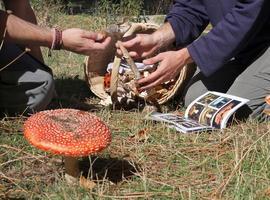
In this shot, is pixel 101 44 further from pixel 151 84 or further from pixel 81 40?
pixel 151 84

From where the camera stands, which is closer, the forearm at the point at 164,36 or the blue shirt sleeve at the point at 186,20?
the forearm at the point at 164,36

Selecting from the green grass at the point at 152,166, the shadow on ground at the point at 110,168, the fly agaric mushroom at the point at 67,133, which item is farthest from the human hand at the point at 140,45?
the fly agaric mushroom at the point at 67,133

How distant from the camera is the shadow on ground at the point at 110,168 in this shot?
2.02 meters

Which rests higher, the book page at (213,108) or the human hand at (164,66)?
the human hand at (164,66)

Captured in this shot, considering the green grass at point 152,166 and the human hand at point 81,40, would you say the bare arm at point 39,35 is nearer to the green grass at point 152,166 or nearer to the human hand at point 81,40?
the human hand at point 81,40

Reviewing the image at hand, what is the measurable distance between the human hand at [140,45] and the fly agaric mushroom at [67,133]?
0.93m

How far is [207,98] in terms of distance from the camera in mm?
2820

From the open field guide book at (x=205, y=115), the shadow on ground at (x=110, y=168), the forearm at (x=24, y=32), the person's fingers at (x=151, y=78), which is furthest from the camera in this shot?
the person's fingers at (x=151, y=78)

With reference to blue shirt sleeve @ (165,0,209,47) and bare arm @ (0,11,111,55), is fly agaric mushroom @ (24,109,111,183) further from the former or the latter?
blue shirt sleeve @ (165,0,209,47)

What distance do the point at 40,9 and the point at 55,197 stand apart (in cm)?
448

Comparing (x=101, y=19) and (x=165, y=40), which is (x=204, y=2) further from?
(x=101, y=19)

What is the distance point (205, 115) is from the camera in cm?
266

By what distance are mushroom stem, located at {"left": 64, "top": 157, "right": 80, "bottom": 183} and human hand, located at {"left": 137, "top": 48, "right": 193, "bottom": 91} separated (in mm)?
866

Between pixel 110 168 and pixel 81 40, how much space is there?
2.26 ft
